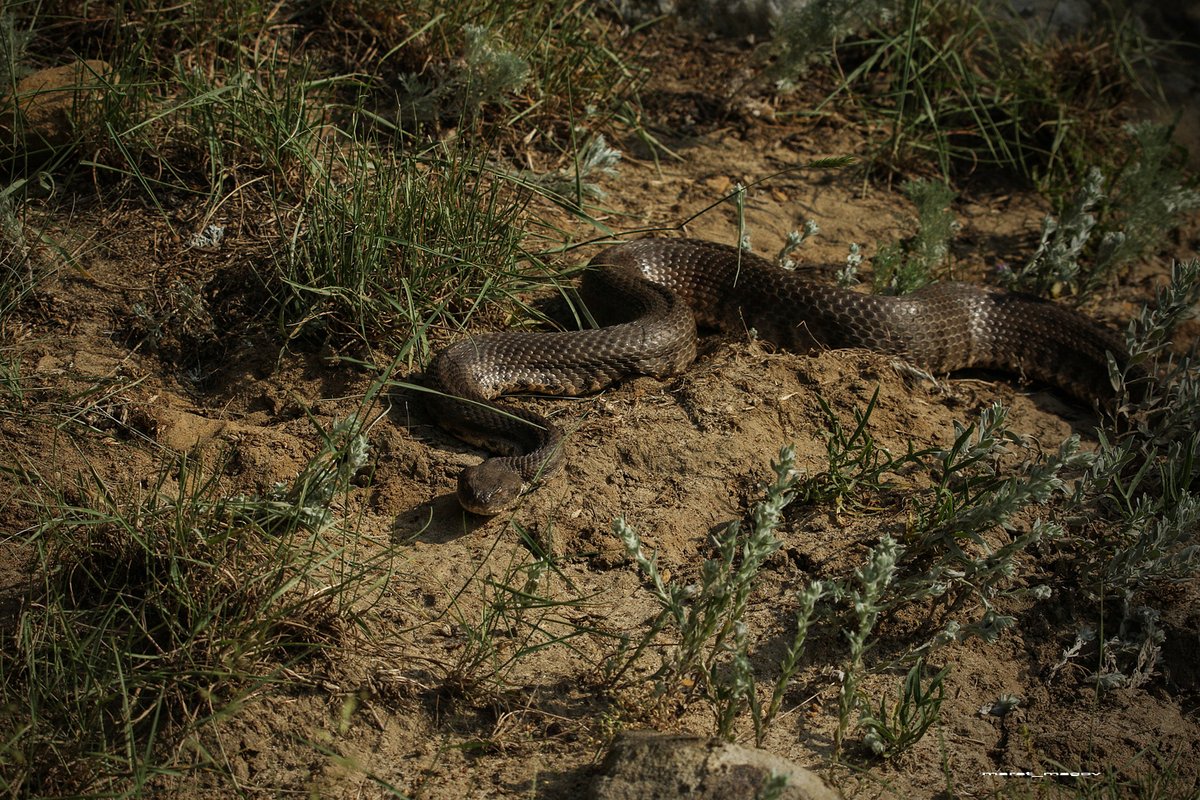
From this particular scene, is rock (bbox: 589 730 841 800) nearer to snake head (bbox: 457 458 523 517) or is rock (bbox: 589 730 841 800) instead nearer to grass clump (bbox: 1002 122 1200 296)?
snake head (bbox: 457 458 523 517)

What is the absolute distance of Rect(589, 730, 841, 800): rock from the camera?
3.26m

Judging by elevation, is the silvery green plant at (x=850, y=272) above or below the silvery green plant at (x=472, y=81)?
below

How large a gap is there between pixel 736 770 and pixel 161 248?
4438mm

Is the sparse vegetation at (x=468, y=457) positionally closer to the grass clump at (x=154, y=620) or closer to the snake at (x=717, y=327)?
the grass clump at (x=154, y=620)

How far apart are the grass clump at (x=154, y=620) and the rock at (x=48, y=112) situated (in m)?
2.64

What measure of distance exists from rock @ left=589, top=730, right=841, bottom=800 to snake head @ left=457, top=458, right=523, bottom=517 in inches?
60.9

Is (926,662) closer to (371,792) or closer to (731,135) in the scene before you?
(371,792)

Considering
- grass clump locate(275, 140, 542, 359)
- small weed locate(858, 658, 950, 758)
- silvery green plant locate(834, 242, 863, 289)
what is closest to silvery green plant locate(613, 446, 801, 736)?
small weed locate(858, 658, 950, 758)

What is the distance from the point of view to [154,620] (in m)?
3.78

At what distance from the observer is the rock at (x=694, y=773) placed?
3.26m

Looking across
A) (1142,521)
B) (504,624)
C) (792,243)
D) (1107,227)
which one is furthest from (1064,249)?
(504,624)

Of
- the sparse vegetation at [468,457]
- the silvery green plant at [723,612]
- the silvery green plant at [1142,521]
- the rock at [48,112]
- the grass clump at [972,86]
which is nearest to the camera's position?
the silvery green plant at [723,612]

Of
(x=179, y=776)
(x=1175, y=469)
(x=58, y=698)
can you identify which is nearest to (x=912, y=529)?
(x=1175, y=469)

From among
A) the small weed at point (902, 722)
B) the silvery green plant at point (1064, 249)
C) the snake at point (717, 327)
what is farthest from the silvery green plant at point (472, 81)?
the small weed at point (902, 722)
